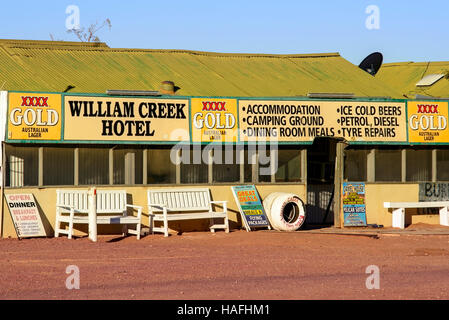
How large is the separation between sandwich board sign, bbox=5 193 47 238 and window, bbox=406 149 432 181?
9409mm

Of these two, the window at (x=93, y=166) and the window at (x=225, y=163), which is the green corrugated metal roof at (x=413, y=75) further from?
the window at (x=93, y=166)

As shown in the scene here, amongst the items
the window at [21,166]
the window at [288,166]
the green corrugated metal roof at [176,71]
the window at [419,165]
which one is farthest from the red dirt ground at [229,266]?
the green corrugated metal roof at [176,71]

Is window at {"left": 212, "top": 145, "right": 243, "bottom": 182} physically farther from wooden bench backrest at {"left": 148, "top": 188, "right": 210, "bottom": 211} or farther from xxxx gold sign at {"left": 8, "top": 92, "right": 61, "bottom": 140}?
xxxx gold sign at {"left": 8, "top": 92, "right": 61, "bottom": 140}

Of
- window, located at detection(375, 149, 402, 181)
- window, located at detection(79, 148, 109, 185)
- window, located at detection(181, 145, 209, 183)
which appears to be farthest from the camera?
window, located at detection(375, 149, 402, 181)

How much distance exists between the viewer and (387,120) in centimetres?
2062

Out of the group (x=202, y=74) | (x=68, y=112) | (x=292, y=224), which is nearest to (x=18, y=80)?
(x=68, y=112)

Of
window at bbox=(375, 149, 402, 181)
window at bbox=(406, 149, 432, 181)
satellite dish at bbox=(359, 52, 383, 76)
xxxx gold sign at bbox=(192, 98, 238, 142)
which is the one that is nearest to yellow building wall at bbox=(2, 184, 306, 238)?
xxxx gold sign at bbox=(192, 98, 238, 142)

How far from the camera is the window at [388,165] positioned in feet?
68.5

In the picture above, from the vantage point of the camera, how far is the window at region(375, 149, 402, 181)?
20.9 m

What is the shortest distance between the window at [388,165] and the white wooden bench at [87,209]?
6.43 m

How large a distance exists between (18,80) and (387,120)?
9013mm
